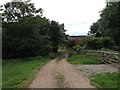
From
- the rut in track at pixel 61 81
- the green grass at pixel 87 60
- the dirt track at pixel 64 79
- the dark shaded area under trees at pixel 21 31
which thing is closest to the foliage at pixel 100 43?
the dark shaded area under trees at pixel 21 31

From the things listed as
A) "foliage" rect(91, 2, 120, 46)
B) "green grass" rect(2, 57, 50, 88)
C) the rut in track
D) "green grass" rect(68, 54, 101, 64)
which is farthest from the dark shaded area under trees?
the rut in track

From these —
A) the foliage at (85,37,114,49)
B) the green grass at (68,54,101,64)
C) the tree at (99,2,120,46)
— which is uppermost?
the tree at (99,2,120,46)

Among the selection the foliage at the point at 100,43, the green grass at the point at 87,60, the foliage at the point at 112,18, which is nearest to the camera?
the green grass at the point at 87,60

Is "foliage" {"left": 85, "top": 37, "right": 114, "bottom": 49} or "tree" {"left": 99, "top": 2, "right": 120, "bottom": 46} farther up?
"tree" {"left": 99, "top": 2, "right": 120, "bottom": 46}

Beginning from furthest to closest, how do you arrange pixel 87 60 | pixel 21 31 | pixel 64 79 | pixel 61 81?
pixel 21 31 → pixel 87 60 → pixel 64 79 → pixel 61 81

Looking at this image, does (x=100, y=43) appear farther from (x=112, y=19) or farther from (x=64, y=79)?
(x=64, y=79)

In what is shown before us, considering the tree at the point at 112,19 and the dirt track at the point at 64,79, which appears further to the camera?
the tree at the point at 112,19

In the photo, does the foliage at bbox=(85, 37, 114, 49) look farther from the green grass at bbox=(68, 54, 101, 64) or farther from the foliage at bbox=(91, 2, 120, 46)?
the foliage at bbox=(91, 2, 120, 46)

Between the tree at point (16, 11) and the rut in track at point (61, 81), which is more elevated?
the tree at point (16, 11)

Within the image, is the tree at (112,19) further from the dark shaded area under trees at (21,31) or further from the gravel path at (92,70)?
the dark shaded area under trees at (21,31)

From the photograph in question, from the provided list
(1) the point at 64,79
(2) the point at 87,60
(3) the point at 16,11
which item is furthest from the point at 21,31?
(1) the point at 64,79

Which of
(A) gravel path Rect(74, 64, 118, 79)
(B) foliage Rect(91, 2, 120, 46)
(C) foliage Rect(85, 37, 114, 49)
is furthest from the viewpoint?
(C) foliage Rect(85, 37, 114, 49)

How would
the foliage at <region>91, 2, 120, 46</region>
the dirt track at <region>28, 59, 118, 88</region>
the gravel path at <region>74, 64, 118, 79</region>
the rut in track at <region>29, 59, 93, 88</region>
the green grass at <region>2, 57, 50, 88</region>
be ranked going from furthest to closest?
the foliage at <region>91, 2, 120, 46</region> < the gravel path at <region>74, 64, 118, 79</region> < the green grass at <region>2, 57, 50, 88</region> < the dirt track at <region>28, 59, 118, 88</region> < the rut in track at <region>29, 59, 93, 88</region>

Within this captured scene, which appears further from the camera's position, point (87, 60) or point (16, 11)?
point (16, 11)
